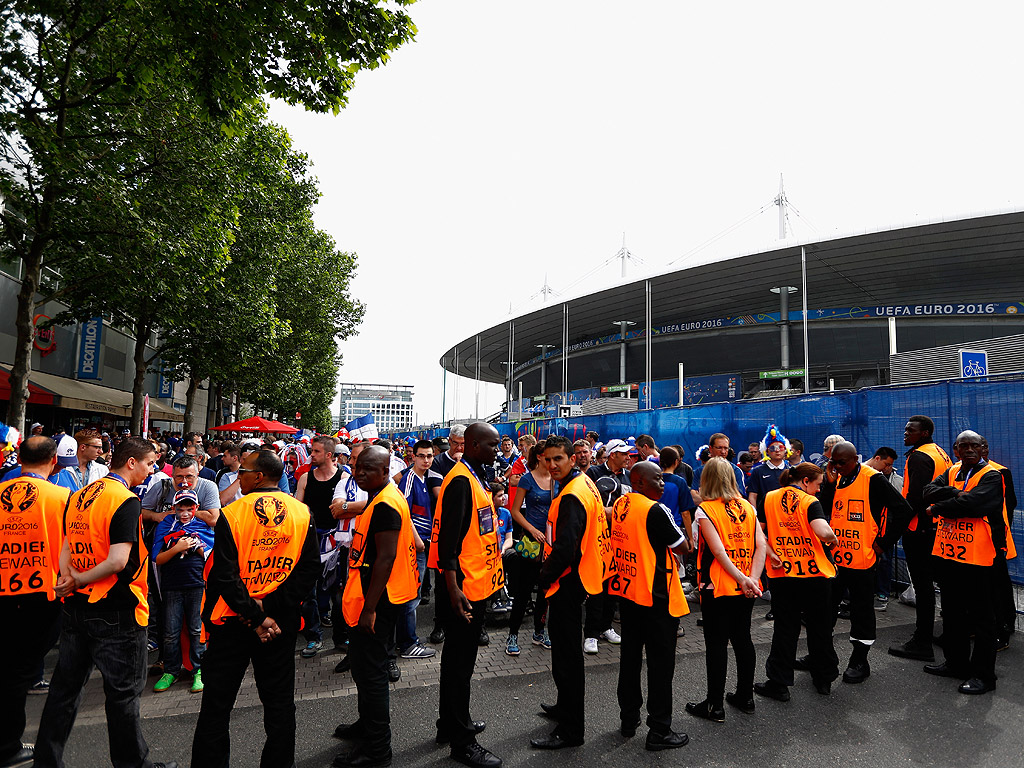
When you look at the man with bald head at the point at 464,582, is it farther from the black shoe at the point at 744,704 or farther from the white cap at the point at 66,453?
the white cap at the point at 66,453

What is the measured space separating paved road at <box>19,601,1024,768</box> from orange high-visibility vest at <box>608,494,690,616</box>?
900mm

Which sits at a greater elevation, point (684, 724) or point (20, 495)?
point (20, 495)

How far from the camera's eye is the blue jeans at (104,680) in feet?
9.75

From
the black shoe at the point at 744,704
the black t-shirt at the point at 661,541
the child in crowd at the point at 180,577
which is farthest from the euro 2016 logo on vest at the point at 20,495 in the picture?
the black shoe at the point at 744,704

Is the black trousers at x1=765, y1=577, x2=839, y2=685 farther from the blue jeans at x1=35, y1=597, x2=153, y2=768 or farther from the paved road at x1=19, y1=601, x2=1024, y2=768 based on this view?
the blue jeans at x1=35, y1=597, x2=153, y2=768

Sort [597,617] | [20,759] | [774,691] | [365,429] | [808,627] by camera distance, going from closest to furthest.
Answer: [20,759], [774,691], [808,627], [597,617], [365,429]

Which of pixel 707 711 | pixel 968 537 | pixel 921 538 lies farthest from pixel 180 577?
pixel 921 538

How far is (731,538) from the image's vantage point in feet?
13.0

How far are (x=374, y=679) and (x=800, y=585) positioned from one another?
3207 mm

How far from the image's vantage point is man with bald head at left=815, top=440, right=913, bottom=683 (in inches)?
177

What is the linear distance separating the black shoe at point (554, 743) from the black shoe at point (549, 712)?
0.21m

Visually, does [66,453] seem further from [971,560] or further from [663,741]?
[971,560]

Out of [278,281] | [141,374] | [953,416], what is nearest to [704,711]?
[953,416]

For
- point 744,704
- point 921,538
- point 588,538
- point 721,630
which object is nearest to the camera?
point 588,538
